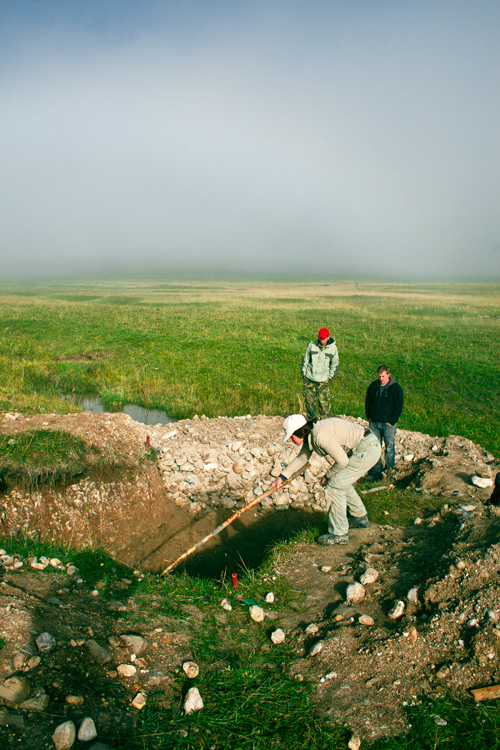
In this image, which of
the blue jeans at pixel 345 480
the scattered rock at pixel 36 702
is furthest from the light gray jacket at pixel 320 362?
the scattered rock at pixel 36 702

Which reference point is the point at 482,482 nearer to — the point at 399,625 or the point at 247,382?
the point at 399,625

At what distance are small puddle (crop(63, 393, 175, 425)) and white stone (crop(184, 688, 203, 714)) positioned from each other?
31.8 feet

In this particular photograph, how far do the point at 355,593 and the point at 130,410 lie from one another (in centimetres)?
1073

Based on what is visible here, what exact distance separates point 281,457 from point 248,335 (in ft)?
62.9

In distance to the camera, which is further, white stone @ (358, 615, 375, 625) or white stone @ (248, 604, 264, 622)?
white stone @ (248, 604, 264, 622)

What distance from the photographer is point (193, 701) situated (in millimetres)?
3459

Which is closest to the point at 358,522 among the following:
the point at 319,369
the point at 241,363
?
the point at 319,369

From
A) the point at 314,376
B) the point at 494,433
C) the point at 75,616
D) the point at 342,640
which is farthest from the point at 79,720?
the point at 494,433

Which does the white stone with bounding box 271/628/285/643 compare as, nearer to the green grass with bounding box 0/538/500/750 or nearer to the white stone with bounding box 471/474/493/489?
the green grass with bounding box 0/538/500/750

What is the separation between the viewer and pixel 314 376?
10062 millimetres

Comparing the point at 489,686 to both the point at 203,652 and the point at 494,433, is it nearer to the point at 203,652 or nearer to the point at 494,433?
the point at 203,652

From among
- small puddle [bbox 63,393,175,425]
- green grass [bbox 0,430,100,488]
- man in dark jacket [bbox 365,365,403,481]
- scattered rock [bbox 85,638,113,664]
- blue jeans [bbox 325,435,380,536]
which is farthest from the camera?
small puddle [bbox 63,393,175,425]

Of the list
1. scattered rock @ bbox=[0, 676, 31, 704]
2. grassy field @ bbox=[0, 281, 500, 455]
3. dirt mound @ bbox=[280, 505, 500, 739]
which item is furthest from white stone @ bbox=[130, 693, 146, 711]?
grassy field @ bbox=[0, 281, 500, 455]

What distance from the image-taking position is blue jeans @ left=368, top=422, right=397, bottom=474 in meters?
8.32
